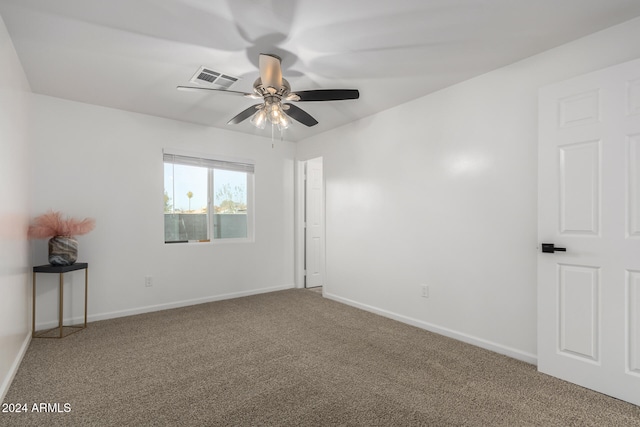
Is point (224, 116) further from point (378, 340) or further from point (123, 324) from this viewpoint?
point (378, 340)

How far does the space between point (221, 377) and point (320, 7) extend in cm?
262

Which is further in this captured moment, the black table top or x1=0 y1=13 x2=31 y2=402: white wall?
the black table top

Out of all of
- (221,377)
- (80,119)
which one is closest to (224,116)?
(80,119)

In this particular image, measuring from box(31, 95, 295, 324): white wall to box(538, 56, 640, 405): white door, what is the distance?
3.70m

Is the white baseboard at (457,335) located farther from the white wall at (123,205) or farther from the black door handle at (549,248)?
the white wall at (123,205)

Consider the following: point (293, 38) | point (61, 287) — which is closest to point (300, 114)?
point (293, 38)

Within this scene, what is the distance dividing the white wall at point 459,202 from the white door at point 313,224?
1116 millimetres

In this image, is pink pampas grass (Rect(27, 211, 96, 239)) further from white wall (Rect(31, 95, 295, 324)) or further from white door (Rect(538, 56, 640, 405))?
white door (Rect(538, 56, 640, 405))

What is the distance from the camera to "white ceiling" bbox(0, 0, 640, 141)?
1.98 metres

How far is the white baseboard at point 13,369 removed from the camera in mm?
2033

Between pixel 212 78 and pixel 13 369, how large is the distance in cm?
275

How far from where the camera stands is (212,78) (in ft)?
9.50

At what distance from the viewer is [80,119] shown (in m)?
3.52

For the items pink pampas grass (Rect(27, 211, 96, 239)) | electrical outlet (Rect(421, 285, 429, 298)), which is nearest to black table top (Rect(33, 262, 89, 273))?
pink pampas grass (Rect(27, 211, 96, 239))
